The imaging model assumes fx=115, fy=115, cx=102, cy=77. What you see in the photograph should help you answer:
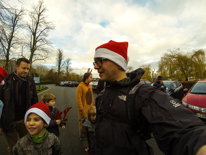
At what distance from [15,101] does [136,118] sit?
2.50m

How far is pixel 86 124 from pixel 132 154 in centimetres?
164

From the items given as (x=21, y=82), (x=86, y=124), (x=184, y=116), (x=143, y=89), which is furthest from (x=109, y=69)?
(x=21, y=82)

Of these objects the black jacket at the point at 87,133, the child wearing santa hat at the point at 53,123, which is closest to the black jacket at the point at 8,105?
the child wearing santa hat at the point at 53,123

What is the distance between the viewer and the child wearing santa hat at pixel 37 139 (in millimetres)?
1674

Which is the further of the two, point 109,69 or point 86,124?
point 86,124

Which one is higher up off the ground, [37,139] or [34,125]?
[34,125]

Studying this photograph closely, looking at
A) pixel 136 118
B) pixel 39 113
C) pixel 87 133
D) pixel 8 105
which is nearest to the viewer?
pixel 136 118

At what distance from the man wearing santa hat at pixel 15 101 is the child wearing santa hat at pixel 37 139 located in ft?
2.34

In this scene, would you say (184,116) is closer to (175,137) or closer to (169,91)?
(175,137)

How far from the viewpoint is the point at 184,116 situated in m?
0.78

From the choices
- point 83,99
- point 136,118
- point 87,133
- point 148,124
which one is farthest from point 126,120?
point 83,99

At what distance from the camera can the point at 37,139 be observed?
5.75 ft

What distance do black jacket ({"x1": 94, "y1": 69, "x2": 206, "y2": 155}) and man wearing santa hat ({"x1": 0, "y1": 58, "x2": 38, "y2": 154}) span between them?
202 cm

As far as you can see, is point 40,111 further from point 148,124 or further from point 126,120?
point 148,124
